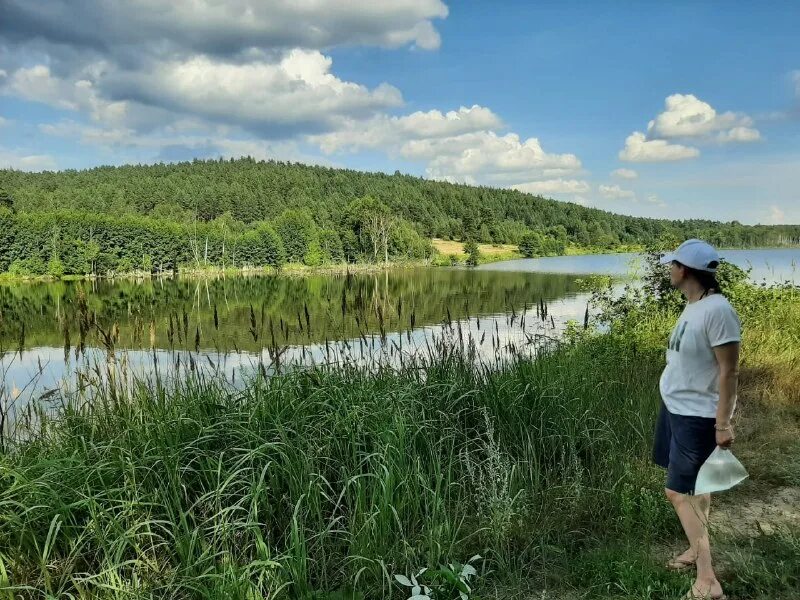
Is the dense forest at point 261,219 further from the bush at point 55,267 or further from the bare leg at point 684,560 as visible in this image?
the bare leg at point 684,560

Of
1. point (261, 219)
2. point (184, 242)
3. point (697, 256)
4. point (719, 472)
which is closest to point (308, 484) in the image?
point (719, 472)

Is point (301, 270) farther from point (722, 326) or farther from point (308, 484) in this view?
point (722, 326)

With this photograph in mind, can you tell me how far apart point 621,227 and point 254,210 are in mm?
101239

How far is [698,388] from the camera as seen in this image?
3.17 m

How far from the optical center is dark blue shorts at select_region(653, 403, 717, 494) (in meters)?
3.21

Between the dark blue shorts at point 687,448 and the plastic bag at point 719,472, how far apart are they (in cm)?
9

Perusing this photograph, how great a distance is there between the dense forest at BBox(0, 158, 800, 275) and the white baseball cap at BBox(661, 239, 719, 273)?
30.5m

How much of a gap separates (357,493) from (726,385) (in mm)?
2372

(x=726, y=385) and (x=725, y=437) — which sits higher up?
(x=726, y=385)

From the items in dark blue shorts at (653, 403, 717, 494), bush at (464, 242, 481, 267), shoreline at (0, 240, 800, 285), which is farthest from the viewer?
bush at (464, 242, 481, 267)

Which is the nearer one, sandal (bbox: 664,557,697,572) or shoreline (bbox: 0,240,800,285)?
sandal (bbox: 664,557,697,572)

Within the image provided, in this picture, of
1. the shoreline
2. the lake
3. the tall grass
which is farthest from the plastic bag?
the shoreline

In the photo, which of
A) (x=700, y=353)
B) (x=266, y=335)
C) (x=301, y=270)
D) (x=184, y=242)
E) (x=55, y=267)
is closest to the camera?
(x=700, y=353)

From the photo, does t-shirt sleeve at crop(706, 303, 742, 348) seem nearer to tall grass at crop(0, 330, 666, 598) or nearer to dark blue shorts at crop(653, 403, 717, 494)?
dark blue shorts at crop(653, 403, 717, 494)
